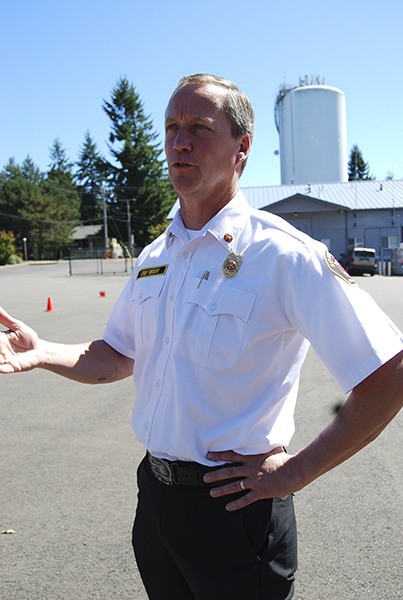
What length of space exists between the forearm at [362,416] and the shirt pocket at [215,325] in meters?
0.37

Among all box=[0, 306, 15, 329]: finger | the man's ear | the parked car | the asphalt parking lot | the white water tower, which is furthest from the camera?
the white water tower

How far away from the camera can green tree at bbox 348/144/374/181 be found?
101125 mm

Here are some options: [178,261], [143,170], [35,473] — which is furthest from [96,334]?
[143,170]

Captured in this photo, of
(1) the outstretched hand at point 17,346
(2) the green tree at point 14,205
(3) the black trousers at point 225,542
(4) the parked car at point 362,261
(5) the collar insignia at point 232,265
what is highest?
(2) the green tree at point 14,205

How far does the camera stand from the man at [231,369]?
1690mm

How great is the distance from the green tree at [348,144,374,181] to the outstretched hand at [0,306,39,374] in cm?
10416

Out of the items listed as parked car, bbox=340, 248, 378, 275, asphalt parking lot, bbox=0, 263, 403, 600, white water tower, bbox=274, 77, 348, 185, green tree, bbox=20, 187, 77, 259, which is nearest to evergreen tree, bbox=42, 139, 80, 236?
green tree, bbox=20, 187, 77, 259

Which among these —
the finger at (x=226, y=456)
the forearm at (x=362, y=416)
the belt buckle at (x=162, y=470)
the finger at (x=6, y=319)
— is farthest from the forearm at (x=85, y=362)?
the forearm at (x=362, y=416)

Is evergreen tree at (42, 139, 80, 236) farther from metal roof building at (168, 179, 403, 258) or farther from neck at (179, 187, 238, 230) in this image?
neck at (179, 187, 238, 230)

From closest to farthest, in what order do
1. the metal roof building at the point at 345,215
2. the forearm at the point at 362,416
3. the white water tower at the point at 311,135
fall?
1. the forearm at the point at 362,416
2. the metal roof building at the point at 345,215
3. the white water tower at the point at 311,135

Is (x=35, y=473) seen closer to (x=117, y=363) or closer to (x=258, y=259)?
(x=117, y=363)

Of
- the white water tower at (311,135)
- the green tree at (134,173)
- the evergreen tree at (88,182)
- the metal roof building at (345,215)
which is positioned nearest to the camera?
the metal roof building at (345,215)

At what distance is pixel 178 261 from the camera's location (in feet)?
7.00

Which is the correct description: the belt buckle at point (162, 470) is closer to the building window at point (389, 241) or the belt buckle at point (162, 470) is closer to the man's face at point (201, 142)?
the man's face at point (201, 142)
